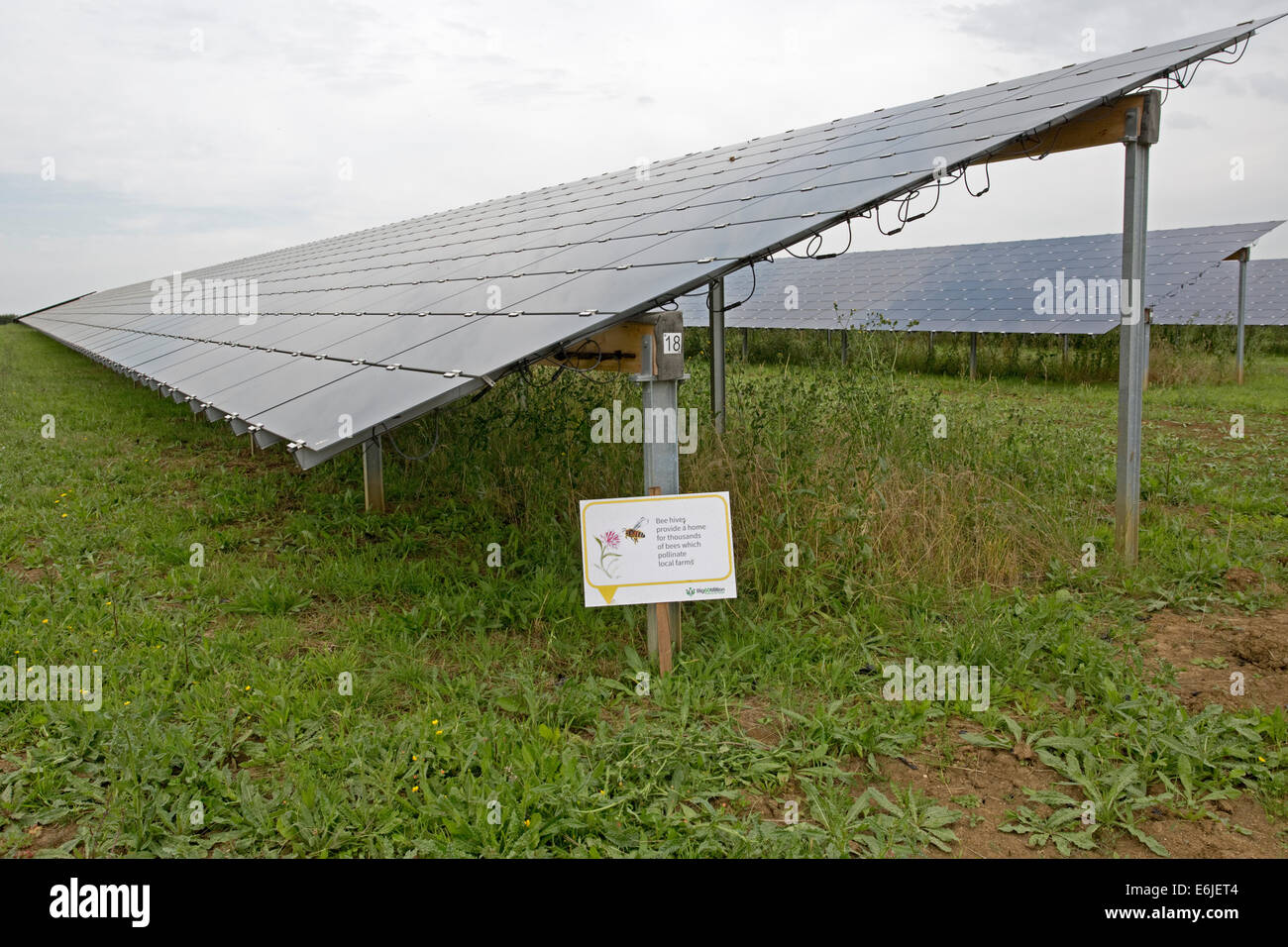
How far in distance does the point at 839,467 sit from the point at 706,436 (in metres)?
1.48

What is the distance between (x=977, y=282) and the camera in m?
18.8

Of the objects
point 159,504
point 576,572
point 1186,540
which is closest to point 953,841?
point 576,572

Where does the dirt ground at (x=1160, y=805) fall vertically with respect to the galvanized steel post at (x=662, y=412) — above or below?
below

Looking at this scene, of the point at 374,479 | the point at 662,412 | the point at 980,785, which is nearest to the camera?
the point at 980,785

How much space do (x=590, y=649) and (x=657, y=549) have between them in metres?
0.71

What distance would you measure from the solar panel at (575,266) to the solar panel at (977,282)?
5.89 metres

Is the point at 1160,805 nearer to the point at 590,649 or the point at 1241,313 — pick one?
the point at 590,649

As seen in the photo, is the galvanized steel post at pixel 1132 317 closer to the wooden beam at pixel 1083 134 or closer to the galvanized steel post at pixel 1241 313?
the wooden beam at pixel 1083 134

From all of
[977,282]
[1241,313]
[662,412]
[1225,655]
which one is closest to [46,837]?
[662,412]

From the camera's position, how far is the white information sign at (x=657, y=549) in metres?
3.78

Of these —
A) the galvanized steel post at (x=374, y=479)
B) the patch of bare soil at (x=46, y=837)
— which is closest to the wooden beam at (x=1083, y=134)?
the galvanized steel post at (x=374, y=479)

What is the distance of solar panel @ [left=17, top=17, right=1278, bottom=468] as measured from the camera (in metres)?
3.95
